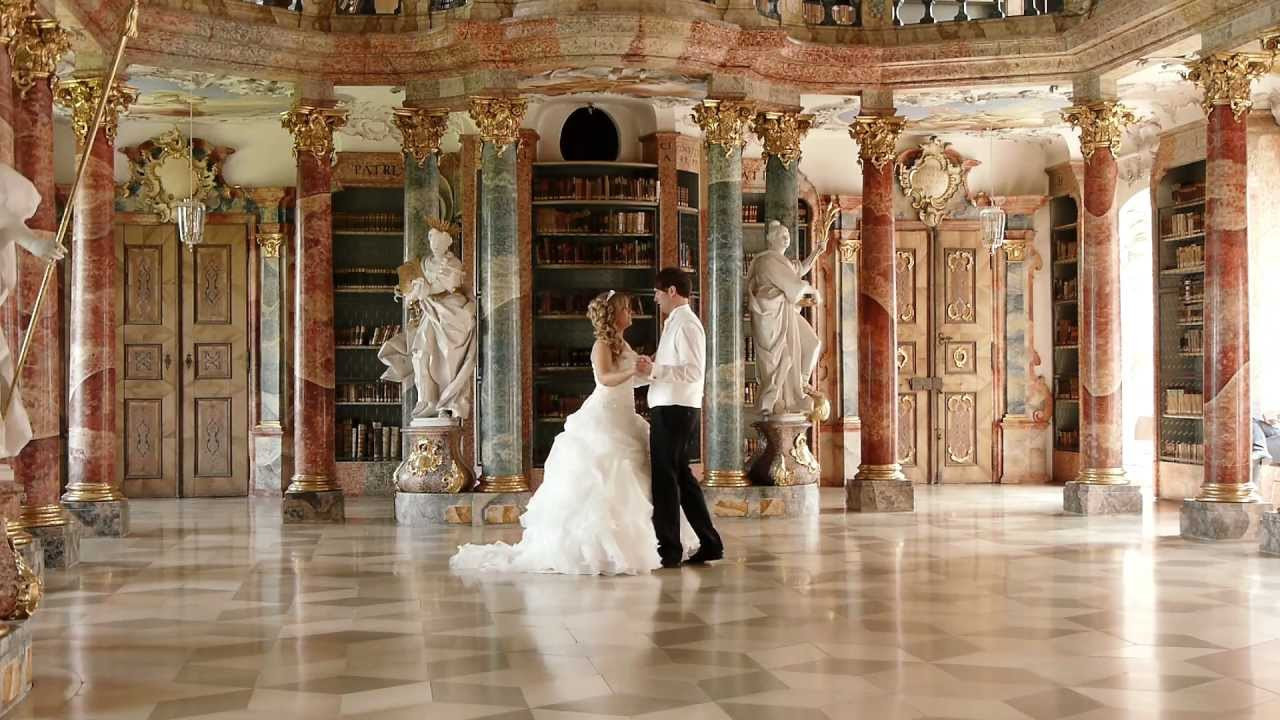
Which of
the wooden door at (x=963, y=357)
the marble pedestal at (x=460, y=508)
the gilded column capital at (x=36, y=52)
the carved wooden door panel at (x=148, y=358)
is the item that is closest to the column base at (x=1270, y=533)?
the marble pedestal at (x=460, y=508)

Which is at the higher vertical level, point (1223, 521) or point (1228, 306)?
point (1228, 306)

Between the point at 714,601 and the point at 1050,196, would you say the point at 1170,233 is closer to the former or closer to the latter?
the point at 1050,196

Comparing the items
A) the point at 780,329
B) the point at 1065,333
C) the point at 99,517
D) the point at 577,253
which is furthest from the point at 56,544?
the point at 1065,333

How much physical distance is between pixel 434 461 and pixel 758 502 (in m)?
3.18

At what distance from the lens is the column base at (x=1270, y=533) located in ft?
35.9

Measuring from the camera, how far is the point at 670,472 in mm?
9750

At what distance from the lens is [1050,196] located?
62.7 feet

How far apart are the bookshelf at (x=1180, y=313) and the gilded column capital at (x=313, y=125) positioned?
30.6 feet

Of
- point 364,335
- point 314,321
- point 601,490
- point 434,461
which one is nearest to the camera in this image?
point 601,490

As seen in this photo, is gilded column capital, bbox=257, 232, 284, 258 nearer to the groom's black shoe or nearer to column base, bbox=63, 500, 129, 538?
column base, bbox=63, 500, 129, 538

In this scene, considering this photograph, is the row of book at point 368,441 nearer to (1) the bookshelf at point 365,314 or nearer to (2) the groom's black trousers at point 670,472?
(1) the bookshelf at point 365,314

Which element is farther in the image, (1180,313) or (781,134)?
(1180,313)

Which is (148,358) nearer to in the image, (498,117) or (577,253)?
(577,253)

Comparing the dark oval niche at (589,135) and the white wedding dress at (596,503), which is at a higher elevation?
the dark oval niche at (589,135)
